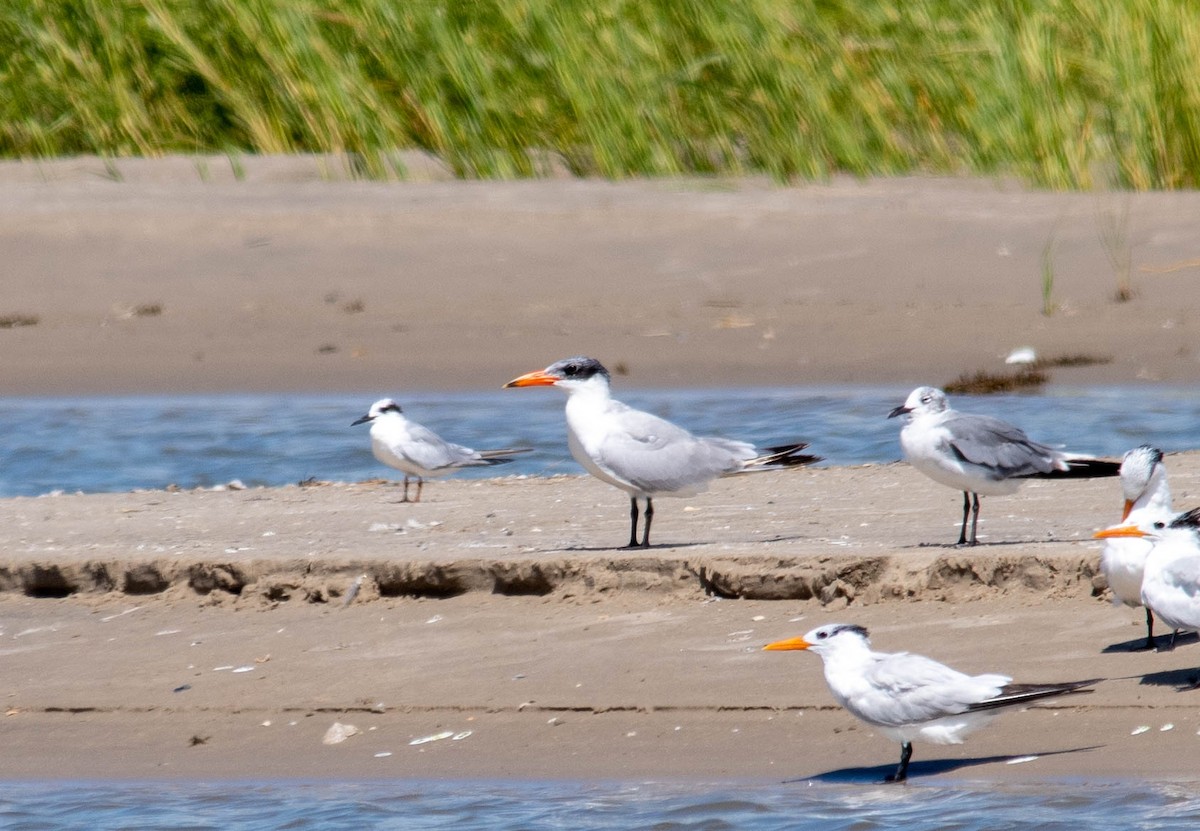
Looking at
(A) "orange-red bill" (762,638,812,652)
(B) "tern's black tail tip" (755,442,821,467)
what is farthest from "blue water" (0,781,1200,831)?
(B) "tern's black tail tip" (755,442,821,467)

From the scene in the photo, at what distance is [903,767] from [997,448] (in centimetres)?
156

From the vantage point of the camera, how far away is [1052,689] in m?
4.18

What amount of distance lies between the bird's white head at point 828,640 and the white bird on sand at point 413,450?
335 centimetres

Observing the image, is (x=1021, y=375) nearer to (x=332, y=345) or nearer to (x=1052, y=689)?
(x=332, y=345)

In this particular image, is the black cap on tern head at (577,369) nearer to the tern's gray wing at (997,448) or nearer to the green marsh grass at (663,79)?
the tern's gray wing at (997,448)

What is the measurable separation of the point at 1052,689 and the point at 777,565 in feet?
4.36

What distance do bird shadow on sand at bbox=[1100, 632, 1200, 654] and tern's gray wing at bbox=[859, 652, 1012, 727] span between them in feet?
2.04

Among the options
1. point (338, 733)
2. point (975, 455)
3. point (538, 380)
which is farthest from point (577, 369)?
point (338, 733)

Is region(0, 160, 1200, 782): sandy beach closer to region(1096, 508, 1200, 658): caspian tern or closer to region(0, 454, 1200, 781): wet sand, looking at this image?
region(0, 454, 1200, 781): wet sand

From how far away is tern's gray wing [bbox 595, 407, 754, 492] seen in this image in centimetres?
603

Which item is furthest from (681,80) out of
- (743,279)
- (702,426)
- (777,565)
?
(777,565)

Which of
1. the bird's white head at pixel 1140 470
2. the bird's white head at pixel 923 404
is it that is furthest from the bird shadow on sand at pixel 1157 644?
the bird's white head at pixel 923 404

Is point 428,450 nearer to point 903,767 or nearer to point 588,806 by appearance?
point 588,806

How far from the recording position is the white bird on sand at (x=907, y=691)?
13.8ft
